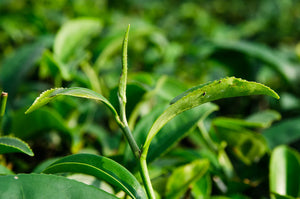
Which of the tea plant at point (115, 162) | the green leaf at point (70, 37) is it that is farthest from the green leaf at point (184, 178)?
the green leaf at point (70, 37)

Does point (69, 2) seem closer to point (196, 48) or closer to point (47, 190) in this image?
point (196, 48)

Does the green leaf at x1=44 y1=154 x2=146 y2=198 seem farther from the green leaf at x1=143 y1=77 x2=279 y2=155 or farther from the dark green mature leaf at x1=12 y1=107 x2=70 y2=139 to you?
the dark green mature leaf at x1=12 y1=107 x2=70 y2=139

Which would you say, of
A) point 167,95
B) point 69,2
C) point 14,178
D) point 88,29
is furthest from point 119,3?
point 14,178

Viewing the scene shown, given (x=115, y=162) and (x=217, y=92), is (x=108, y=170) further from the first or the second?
(x=217, y=92)

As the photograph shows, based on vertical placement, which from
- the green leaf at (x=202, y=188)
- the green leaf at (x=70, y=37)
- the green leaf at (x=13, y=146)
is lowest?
the green leaf at (x=202, y=188)

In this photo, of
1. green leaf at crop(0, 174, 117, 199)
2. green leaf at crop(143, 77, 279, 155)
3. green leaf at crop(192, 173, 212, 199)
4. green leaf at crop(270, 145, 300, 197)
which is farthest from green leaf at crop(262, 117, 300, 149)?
green leaf at crop(0, 174, 117, 199)

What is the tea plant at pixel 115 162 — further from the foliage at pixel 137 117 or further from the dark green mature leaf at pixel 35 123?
the dark green mature leaf at pixel 35 123
